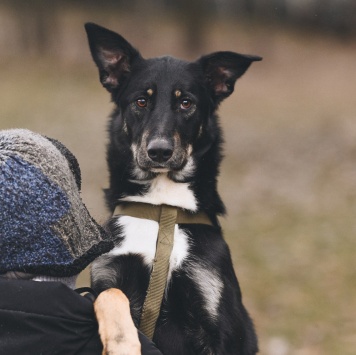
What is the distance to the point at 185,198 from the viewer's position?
3.96 metres

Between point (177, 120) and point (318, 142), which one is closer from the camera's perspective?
point (177, 120)

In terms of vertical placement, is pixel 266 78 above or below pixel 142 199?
below

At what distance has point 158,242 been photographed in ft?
12.2

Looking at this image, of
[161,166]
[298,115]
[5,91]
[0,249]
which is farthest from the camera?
[5,91]

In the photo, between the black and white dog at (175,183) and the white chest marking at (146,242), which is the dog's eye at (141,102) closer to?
the black and white dog at (175,183)

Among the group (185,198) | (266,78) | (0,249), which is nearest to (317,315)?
(185,198)

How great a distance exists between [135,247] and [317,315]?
4.10 metres

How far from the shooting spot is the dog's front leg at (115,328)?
2.48 metres

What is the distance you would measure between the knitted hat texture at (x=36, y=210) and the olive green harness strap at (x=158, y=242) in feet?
3.54

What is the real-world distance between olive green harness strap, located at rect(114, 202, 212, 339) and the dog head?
0.69 ft

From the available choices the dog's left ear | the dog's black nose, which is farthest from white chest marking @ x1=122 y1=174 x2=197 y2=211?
the dog's left ear

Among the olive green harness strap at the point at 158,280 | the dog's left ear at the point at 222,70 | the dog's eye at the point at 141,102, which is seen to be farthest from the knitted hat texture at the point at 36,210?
the dog's left ear at the point at 222,70

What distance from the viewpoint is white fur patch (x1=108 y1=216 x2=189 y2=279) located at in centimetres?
370

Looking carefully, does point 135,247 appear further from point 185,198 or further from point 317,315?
point 317,315
